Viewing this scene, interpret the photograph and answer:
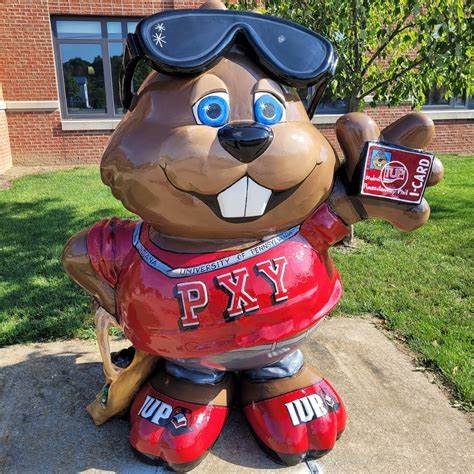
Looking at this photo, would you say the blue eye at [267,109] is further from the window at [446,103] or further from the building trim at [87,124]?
the window at [446,103]

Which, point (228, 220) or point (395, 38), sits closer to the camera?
point (228, 220)

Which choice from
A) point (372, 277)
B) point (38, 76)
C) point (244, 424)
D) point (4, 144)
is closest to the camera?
point (244, 424)

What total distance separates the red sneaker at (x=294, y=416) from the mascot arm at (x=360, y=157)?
2.62 ft

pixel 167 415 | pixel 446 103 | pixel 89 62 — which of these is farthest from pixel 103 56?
pixel 167 415

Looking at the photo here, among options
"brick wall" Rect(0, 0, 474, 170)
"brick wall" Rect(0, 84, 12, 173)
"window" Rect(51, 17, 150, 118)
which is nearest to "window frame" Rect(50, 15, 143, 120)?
"window" Rect(51, 17, 150, 118)

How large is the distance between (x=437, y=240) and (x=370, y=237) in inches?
28.6

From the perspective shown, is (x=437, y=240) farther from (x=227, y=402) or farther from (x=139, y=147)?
(x=139, y=147)

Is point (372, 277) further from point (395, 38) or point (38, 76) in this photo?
point (38, 76)

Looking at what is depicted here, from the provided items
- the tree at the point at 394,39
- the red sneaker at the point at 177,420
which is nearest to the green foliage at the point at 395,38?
the tree at the point at 394,39

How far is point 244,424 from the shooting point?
2496 millimetres

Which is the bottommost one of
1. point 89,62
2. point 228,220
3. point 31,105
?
point 31,105

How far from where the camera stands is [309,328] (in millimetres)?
2096

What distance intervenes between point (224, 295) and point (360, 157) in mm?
754

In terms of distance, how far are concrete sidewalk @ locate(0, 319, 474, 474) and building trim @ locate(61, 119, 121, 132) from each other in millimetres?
8118
